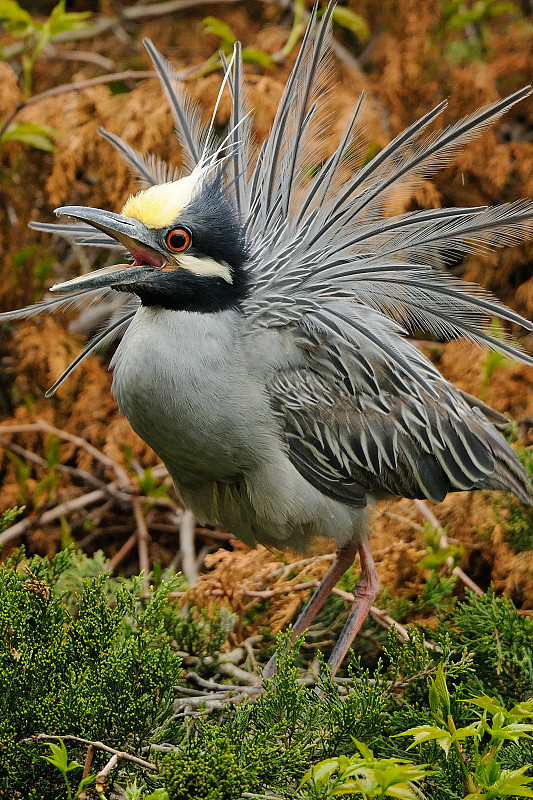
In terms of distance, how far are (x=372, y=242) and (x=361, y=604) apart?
1210 millimetres

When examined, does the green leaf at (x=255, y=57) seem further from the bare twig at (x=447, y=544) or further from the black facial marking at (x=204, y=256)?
the bare twig at (x=447, y=544)

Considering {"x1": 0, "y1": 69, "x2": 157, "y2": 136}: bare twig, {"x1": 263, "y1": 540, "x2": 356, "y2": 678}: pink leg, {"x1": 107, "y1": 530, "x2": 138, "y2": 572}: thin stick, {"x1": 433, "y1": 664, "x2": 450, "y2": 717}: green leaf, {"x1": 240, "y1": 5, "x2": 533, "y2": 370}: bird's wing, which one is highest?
{"x1": 0, "y1": 69, "x2": 157, "y2": 136}: bare twig

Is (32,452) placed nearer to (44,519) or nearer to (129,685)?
(44,519)

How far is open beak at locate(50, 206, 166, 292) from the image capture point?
2291 mm

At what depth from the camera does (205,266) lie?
96.0 inches

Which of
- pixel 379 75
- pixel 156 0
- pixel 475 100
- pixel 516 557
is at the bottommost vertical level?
pixel 516 557

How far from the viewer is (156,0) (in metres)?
5.21

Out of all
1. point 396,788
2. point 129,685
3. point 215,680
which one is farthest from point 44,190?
point 396,788

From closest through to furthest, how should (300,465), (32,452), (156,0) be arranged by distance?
(300,465) → (32,452) → (156,0)

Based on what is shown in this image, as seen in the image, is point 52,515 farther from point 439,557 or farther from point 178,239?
point 178,239

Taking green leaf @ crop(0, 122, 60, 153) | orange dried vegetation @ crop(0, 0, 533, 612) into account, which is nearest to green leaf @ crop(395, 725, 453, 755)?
orange dried vegetation @ crop(0, 0, 533, 612)

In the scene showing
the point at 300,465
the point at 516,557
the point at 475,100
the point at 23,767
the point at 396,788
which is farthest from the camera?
the point at 475,100

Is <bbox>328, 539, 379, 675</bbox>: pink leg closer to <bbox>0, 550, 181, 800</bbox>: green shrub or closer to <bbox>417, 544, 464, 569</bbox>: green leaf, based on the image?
<bbox>417, 544, 464, 569</bbox>: green leaf

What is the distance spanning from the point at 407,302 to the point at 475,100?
7.05ft
